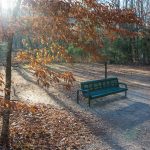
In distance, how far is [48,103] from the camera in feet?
39.9

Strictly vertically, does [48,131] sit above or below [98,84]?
below

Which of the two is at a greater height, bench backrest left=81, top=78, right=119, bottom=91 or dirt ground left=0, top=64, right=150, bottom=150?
bench backrest left=81, top=78, right=119, bottom=91

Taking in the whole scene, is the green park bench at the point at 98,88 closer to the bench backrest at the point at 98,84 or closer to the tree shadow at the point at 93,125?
the bench backrest at the point at 98,84

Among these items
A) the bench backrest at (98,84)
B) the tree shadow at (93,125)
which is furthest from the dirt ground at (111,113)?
the bench backrest at (98,84)

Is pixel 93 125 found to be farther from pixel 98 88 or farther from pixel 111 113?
pixel 98 88

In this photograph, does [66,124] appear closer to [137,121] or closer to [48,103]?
[137,121]

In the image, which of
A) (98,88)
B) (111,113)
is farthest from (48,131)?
(98,88)

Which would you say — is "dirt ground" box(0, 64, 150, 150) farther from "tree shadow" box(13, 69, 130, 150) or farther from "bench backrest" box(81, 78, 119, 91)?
"bench backrest" box(81, 78, 119, 91)

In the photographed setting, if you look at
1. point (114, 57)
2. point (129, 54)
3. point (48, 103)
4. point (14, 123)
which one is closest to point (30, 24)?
point (14, 123)

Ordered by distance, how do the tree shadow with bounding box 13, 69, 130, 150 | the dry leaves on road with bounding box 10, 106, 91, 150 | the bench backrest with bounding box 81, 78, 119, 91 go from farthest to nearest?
1. the bench backrest with bounding box 81, 78, 119, 91
2. the tree shadow with bounding box 13, 69, 130, 150
3. the dry leaves on road with bounding box 10, 106, 91, 150

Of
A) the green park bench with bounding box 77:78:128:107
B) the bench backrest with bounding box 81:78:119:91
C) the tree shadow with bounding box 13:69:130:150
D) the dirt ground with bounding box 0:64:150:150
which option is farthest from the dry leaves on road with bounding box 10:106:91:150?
the bench backrest with bounding box 81:78:119:91

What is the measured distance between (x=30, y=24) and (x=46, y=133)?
3357 mm

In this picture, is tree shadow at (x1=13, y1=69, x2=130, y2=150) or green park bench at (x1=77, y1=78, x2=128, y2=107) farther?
green park bench at (x1=77, y1=78, x2=128, y2=107)

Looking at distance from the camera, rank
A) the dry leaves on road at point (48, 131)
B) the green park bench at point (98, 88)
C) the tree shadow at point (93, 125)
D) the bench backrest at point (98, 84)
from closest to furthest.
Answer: the dry leaves on road at point (48, 131) < the tree shadow at point (93, 125) < the green park bench at point (98, 88) < the bench backrest at point (98, 84)
